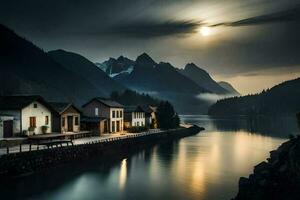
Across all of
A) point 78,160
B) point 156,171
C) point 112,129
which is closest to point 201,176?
point 156,171

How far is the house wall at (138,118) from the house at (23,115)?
39551 millimetres

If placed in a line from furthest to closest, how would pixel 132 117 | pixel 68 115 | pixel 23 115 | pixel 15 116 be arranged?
pixel 132 117 < pixel 68 115 < pixel 23 115 < pixel 15 116

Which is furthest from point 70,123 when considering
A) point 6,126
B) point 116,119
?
point 116,119

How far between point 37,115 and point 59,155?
42.8 feet

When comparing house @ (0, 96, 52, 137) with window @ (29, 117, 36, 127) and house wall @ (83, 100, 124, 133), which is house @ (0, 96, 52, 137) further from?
house wall @ (83, 100, 124, 133)

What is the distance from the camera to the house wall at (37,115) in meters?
60.4

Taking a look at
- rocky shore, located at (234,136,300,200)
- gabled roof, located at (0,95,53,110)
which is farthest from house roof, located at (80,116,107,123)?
rocky shore, located at (234,136,300,200)

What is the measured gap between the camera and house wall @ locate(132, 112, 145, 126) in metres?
103

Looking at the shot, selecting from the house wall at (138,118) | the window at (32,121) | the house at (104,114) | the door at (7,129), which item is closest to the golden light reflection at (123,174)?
the window at (32,121)

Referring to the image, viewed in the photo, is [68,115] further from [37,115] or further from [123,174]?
[123,174]

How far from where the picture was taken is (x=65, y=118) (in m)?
72.1

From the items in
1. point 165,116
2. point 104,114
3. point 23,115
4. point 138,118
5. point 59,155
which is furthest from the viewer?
point 165,116

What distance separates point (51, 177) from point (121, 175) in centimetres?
1021

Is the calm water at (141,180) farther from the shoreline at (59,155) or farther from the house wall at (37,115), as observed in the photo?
the house wall at (37,115)
